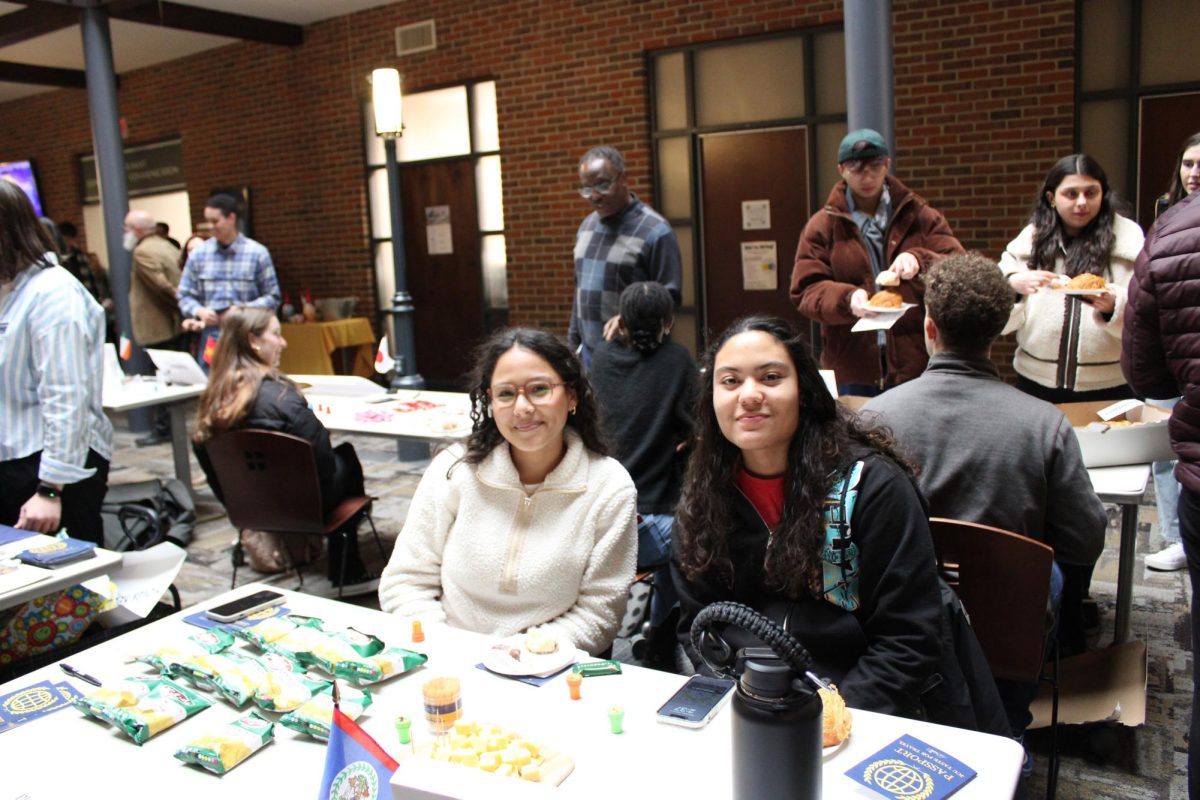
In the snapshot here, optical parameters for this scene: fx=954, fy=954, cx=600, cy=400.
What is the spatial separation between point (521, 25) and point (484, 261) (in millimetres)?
1944

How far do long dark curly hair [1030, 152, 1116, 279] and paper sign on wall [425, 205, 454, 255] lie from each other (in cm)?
589

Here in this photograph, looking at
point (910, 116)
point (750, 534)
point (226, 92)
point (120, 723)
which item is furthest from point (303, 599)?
point (226, 92)

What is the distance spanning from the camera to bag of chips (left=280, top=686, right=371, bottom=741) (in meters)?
1.45

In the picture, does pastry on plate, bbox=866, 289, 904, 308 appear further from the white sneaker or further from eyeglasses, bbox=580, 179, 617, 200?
the white sneaker

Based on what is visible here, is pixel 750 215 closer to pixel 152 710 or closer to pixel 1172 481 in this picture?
pixel 1172 481

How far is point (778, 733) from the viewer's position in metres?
1.04

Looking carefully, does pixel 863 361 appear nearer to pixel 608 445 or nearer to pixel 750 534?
pixel 608 445

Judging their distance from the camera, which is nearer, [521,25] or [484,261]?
[521,25]

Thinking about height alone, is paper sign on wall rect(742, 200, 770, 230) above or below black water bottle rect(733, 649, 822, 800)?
above

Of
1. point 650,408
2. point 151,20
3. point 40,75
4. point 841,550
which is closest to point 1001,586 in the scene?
point 841,550

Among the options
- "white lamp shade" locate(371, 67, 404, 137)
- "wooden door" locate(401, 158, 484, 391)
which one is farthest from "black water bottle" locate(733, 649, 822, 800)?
"wooden door" locate(401, 158, 484, 391)

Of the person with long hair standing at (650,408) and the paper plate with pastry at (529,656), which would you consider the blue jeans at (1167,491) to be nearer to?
the person with long hair standing at (650,408)

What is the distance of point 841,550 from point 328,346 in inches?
289

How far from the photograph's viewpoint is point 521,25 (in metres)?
7.53
